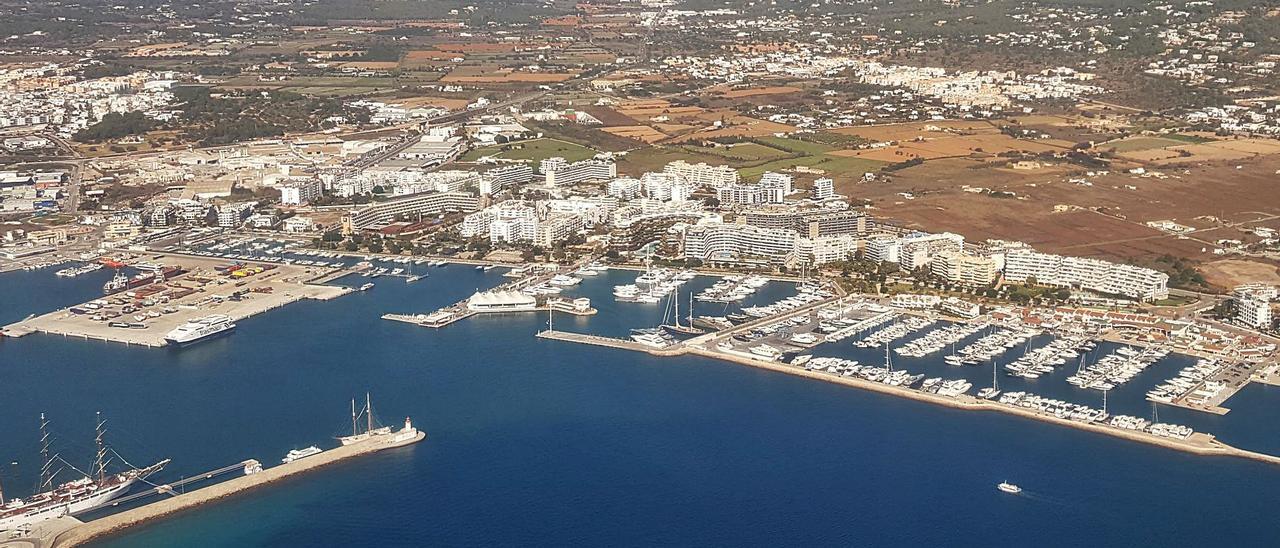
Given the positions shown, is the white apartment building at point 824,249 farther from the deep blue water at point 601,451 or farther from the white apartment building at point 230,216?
the white apartment building at point 230,216

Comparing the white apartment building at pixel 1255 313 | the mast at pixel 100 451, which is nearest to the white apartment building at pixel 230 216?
the mast at pixel 100 451

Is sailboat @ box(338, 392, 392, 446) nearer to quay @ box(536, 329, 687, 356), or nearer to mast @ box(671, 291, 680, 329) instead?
quay @ box(536, 329, 687, 356)

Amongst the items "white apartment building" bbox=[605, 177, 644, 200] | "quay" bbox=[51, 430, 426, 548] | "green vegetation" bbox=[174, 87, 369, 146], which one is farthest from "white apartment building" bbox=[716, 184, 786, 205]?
"green vegetation" bbox=[174, 87, 369, 146]

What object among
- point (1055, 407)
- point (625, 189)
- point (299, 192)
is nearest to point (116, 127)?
point (299, 192)

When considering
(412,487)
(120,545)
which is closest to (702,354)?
(412,487)

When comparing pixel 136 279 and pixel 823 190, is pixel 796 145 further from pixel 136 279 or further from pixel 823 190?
pixel 136 279

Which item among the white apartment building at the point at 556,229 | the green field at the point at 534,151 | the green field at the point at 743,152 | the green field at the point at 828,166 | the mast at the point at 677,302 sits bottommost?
the mast at the point at 677,302

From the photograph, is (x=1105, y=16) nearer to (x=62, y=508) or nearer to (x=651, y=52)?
(x=651, y=52)
